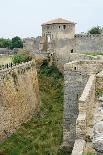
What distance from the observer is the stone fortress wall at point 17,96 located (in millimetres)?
26375

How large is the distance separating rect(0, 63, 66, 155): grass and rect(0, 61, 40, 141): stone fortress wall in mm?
492

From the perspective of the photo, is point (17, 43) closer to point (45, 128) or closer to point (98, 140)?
point (45, 128)

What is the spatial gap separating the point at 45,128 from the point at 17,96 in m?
3.14

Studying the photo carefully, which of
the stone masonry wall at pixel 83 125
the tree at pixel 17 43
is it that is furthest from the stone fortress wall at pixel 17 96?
the tree at pixel 17 43

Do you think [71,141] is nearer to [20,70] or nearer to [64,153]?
[64,153]

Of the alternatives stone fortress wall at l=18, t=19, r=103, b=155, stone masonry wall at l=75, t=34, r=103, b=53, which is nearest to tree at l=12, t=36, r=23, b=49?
stone masonry wall at l=75, t=34, r=103, b=53

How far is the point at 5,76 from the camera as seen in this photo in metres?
27.2

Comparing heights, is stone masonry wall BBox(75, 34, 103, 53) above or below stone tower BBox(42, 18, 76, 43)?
below

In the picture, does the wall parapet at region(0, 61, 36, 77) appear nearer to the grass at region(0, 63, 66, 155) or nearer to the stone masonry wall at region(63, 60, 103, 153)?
the grass at region(0, 63, 66, 155)

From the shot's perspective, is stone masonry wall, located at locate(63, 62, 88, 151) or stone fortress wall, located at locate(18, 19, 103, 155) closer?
stone fortress wall, located at locate(18, 19, 103, 155)

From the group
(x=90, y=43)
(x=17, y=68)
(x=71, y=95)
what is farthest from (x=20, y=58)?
(x=71, y=95)

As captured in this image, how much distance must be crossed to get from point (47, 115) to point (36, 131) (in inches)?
167

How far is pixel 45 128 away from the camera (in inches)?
1065

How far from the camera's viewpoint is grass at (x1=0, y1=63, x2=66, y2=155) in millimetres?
22656
